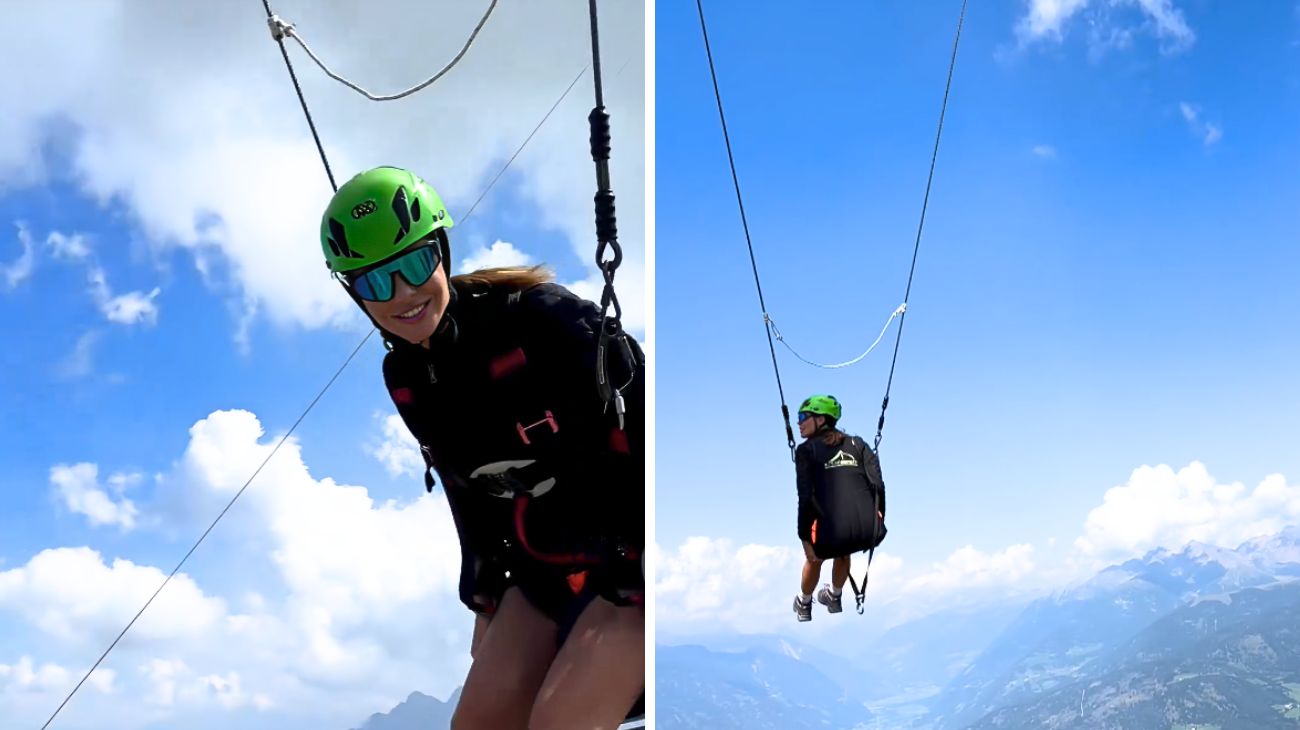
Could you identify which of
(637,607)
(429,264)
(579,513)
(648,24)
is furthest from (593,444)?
(648,24)

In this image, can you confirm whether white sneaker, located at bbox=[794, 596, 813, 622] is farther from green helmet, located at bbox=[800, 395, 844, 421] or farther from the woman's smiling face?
the woman's smiling face

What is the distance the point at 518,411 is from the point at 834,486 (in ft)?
12.1

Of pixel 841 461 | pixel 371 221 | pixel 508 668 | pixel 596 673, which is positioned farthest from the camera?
pixel 841 461

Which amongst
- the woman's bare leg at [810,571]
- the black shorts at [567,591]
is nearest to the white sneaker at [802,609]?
the woman's bare leg at [810,571]

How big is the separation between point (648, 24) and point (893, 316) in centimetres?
459

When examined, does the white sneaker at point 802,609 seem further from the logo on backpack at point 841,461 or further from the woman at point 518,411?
the woman at point 518,411

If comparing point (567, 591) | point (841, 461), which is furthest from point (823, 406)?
point (567, 591)

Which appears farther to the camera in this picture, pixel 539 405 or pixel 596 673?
pixel 539 405

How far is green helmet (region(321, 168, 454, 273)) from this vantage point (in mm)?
1966

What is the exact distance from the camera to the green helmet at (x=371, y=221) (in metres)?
1.97

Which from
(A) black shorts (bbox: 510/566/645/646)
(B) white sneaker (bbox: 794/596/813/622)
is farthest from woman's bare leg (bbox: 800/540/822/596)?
(A) black shorts (bbox: 510/566/645/646)

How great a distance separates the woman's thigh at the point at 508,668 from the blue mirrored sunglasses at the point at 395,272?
738 millimetres

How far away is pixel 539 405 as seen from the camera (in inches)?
77.7

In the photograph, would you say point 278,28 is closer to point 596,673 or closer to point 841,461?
point 596,673
